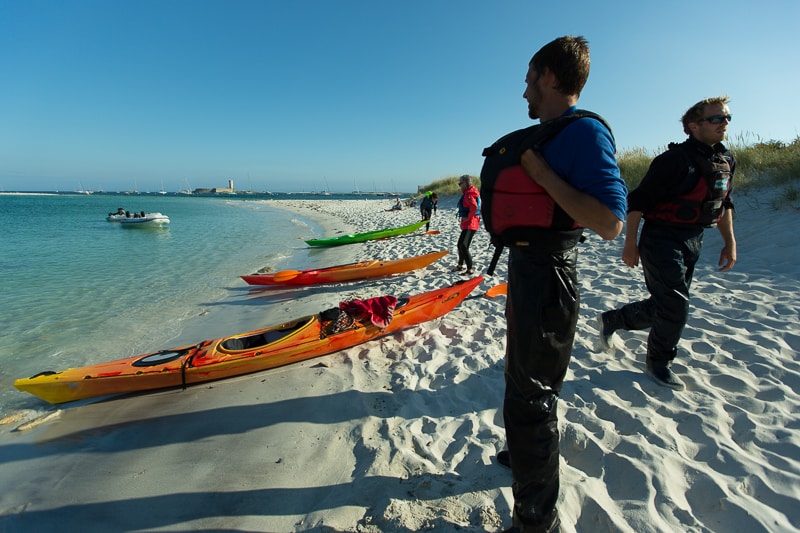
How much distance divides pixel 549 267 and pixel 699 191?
206 centimetres

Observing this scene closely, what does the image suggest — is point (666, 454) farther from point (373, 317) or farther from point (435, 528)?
point (373, 317)

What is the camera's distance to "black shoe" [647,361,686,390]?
300cm

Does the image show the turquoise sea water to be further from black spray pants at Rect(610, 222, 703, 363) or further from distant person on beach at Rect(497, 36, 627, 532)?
black spray pants at Rect(610, 222, 703, 363)

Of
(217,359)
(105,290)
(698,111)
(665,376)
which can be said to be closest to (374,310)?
(217,359)

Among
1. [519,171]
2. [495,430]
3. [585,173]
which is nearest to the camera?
[585,173]

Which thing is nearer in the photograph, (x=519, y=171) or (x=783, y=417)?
(x=519, y=171)

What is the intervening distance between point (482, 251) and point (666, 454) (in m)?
7.29

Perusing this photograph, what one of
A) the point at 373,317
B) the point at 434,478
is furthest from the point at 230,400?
the point at 434,478

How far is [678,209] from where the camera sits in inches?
109

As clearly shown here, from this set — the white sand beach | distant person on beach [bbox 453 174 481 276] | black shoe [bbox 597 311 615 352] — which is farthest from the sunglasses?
distant person on beach [bbox 453 174 481 276]

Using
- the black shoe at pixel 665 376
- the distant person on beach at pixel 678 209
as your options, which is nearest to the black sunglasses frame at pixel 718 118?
the distant person on beach at pixel 678 209

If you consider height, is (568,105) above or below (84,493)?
above

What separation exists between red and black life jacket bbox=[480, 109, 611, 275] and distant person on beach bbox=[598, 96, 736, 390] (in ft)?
5.20

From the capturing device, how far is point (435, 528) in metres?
1.97
